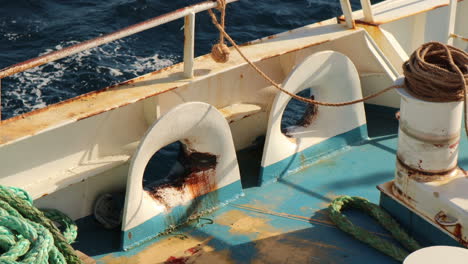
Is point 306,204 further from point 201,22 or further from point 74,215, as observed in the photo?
point 201,22

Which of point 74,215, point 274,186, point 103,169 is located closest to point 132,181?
point 103,169

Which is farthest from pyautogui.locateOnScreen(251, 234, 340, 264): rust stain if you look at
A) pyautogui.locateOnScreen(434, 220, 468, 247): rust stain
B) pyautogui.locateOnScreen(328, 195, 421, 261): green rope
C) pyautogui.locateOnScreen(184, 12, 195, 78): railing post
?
pyautogui.locateOnScreen(184, 12, 195, 78): railing post

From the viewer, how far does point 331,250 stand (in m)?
6.11

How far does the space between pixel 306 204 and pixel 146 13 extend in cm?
770

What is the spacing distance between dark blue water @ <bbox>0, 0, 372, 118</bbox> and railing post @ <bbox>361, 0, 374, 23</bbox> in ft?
15.4

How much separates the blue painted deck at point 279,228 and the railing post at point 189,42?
1240 mm

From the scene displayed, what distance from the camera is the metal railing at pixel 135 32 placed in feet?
18.0

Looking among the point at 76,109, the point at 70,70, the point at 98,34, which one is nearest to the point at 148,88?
the point at 76,109

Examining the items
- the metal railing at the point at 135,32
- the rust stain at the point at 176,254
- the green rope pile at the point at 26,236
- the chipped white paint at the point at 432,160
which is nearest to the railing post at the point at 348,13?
the metal railing at the point at 135,32

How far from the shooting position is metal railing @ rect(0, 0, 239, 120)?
548 cm

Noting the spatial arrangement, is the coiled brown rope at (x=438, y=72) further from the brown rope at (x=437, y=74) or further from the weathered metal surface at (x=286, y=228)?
the weathered metal surface at (x=286, y=228)

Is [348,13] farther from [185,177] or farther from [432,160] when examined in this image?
[185,177]

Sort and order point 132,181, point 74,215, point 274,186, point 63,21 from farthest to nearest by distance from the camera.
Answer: point 63,21 → point 274,186 → point 74,215 → point 132,181

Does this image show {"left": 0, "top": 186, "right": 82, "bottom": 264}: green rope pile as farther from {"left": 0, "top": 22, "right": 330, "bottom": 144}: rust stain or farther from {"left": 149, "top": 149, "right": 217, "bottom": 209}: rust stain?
{"left": 149, "top": 149, "right": 217, "bottom": 209}: rust stain
